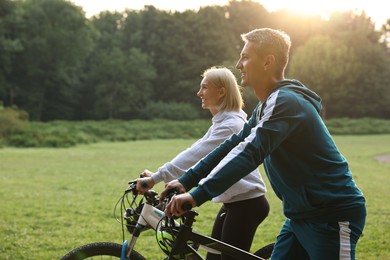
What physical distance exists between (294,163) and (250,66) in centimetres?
53

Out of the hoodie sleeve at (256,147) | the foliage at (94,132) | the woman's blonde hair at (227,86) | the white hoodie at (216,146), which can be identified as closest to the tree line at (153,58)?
the foliage at (94,132)

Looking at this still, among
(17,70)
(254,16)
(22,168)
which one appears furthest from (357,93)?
(22,168)

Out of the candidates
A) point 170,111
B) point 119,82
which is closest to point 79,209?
point 170,111

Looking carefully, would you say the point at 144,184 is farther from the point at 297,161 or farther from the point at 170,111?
the point at 170,111

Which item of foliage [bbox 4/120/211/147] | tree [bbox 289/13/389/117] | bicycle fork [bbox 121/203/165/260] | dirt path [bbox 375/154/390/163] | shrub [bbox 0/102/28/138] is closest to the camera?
bicycle fork [bbox 121/203/165/260]

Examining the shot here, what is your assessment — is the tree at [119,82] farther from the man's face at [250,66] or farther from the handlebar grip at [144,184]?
the man's face at [250,66]

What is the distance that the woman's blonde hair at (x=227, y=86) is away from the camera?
3926 mm

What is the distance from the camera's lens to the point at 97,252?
3350 mm

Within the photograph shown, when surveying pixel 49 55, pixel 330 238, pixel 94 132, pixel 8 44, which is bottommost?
pixel 94 132

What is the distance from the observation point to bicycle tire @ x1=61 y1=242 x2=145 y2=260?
331cm

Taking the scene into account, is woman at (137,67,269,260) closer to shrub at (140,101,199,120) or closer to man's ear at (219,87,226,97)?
man's ear at (219,87,226,97)

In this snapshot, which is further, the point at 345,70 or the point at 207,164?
the point at 345,70

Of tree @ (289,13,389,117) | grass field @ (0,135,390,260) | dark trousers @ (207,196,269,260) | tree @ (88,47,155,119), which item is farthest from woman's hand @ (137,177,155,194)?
tree @ (88,47,155,119)

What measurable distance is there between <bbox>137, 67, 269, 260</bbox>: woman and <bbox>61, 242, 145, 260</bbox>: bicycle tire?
571 mm
